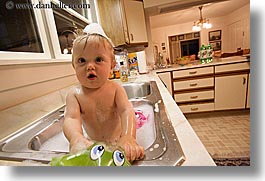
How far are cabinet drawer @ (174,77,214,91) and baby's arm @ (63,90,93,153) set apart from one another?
4.99 ft

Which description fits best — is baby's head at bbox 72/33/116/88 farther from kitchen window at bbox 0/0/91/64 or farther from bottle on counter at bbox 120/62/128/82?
bottle on counter at bbox 120/62/128/82

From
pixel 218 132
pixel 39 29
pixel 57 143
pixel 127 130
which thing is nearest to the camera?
pixel 127 130

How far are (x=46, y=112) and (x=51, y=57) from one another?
254 millimetres

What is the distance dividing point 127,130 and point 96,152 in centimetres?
14

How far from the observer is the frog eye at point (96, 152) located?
0.18 metres

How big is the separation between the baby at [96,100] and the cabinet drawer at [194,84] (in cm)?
145

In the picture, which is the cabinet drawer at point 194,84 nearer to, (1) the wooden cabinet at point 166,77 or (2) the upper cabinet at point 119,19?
(1) the wooden cabinet at point 166,77

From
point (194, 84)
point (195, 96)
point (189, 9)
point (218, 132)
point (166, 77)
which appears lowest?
point (218, 132)

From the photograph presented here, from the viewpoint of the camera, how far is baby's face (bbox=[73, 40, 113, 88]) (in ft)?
1.09

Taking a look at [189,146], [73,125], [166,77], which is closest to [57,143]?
[73,125]

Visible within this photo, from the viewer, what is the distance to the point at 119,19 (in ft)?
3.78

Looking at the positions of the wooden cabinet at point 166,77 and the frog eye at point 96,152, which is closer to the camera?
the frog eye at point 96,152

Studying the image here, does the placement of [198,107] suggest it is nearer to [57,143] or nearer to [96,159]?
[57,143]

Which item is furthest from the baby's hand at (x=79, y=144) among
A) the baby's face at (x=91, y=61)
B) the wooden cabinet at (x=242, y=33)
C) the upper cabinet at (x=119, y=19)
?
the upper cabinet at (x=119, y=19)
